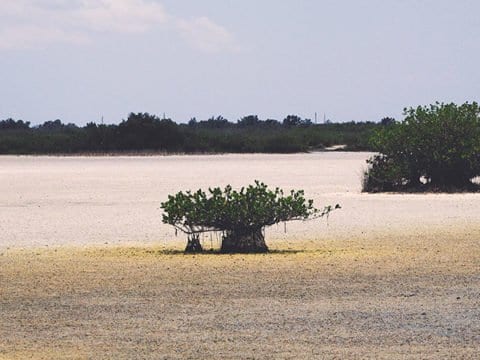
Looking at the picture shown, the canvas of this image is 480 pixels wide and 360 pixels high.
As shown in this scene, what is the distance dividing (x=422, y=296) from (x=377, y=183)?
18.9 metres

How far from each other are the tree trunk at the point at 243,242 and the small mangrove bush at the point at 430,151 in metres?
14.5

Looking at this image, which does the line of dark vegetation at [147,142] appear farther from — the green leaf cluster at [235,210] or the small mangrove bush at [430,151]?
the green leaf cluster at [235,210]

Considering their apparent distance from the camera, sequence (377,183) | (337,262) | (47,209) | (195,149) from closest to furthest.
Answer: (337,262), (47,209), (377,183), (195,149)

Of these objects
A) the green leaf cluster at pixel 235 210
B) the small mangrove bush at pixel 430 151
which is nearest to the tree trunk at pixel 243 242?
the green leaf cluster at pixel 235 210

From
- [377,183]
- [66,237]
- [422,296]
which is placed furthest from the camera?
[377,183]

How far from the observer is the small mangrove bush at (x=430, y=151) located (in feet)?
94.5

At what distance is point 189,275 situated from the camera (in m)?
12.6

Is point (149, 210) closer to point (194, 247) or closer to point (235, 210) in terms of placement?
point (194, 247)

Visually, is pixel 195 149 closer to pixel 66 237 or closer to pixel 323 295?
pixel 66 237

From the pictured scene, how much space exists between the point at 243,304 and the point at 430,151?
18.9 meters

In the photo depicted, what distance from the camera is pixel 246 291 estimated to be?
1140 cm

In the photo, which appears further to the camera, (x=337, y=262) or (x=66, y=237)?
(x=66, y=237)

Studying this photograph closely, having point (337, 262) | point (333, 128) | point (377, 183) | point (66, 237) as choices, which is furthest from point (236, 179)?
point (333, 128)

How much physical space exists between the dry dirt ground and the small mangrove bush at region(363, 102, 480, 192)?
13446 mm
